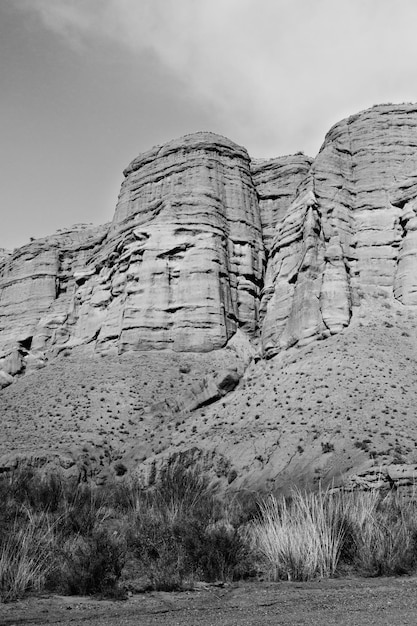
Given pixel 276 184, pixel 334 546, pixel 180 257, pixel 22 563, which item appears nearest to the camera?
pixel 22 563

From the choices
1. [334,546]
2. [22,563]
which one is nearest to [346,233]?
[334,546]

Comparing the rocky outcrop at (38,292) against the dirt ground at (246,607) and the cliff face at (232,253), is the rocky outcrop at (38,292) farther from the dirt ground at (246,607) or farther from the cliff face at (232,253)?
the dirt ground at (246,607)

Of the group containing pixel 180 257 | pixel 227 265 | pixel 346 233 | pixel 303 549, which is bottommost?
pixel 303 549

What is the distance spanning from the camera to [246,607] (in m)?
8.45

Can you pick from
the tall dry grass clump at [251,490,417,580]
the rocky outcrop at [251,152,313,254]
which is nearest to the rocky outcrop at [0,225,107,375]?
the rocky outcrop at [251,152,313,254]

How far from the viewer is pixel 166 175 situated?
65.4 m

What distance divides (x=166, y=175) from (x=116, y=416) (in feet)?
107

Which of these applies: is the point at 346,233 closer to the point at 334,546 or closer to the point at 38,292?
the point at 334,546

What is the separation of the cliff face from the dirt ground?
3202 cm

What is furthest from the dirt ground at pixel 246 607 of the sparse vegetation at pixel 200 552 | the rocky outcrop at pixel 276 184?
the rocky outcrop at pixel 276 184

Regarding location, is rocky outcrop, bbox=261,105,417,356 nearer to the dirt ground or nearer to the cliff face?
the cliff face

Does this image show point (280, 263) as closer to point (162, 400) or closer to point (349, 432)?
point (162, 400)

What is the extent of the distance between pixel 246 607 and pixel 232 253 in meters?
53.0

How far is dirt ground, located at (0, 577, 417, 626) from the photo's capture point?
302 inches
